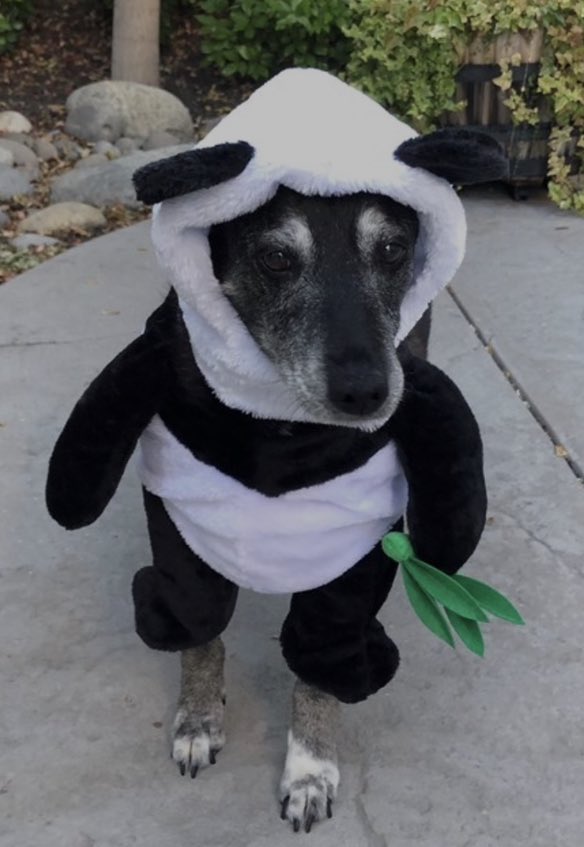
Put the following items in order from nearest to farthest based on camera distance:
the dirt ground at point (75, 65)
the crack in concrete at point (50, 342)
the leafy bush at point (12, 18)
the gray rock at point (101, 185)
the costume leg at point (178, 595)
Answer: the costume leg at point (178, 595) < the crack in concrete at point (50, 342) < the gray rock at point (101, 185) < the dirt ground at point (75, 65) < the leafy bush at point (12, 18)

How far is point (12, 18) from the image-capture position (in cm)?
931

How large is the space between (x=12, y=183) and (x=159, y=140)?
1.17 m

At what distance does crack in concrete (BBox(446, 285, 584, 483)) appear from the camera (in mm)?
4082

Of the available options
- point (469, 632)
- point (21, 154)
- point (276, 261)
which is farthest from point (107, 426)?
point (21, 154)

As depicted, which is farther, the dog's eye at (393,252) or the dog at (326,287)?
the dog's eye at (393,252)

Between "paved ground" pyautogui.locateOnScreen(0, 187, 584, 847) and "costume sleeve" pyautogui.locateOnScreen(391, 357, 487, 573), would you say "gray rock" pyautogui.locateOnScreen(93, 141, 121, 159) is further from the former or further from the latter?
"costume sleeve" pyautogui.locateOnScreen(391, 357, 487, 573)

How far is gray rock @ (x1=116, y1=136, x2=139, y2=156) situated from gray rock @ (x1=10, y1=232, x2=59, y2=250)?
5.29 feet

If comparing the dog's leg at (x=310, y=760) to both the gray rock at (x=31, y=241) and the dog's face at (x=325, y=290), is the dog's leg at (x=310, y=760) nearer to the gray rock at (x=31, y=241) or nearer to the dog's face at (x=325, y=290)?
the dog's face at (x=325, y=290)

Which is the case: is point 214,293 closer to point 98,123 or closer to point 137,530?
point 137,530

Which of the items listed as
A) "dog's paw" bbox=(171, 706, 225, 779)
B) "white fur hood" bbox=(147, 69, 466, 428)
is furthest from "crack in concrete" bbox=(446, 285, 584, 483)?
"white fur hood" bbox=(147, 69, 466, 428)

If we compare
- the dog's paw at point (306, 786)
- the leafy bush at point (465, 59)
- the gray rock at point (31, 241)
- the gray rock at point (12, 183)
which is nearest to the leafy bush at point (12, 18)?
the gray rock at point (12, 183)

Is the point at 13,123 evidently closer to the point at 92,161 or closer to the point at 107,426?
the point at 92,161

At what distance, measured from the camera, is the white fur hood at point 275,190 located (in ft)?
7.27

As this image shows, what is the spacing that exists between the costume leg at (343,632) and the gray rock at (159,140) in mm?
5590
